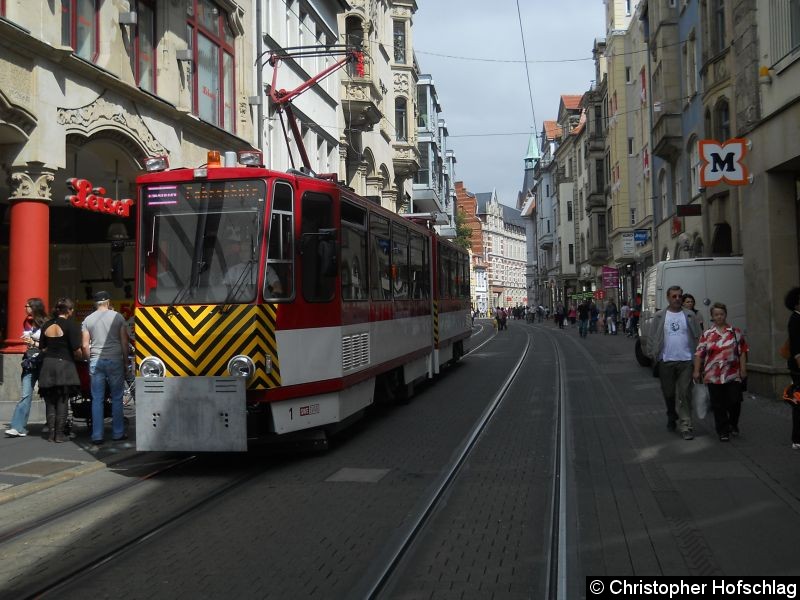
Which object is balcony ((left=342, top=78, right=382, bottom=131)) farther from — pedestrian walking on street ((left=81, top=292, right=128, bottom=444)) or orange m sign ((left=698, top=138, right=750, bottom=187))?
pedestrian walking on street ((left=81, top=292, right=128, bottom=444))

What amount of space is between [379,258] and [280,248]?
11.2ft

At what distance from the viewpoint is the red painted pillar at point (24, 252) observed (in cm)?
1325

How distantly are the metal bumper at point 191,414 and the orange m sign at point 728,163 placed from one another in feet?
32.2

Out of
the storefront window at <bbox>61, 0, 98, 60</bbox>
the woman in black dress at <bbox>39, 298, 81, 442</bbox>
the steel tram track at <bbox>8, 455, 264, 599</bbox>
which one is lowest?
the steel tram track at <bbox>8, 455, 264, 599</bbox>

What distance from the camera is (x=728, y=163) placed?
48.3 ft

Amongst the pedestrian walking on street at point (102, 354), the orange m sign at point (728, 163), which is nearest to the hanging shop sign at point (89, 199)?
the pedestrian walking on street at point (102, 354)

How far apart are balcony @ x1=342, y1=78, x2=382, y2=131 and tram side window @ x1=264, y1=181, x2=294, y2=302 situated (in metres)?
22.5

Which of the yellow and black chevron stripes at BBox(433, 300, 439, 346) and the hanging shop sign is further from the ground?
the hanging shop sign

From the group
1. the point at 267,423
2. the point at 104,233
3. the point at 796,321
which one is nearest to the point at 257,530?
the point at 267,423

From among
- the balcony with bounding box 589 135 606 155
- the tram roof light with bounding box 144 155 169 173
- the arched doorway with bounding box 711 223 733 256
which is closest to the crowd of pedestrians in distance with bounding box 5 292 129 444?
the tram roof light with bounding box 144 155 169 173

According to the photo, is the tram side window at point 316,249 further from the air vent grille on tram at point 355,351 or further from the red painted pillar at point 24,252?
the red painted pillar at point 24,252

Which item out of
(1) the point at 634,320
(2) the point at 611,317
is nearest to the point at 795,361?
(1) the point at 634,320

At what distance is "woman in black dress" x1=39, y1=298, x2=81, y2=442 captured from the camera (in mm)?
10578

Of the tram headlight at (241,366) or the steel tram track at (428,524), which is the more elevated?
the tram headlight at (241,366)
